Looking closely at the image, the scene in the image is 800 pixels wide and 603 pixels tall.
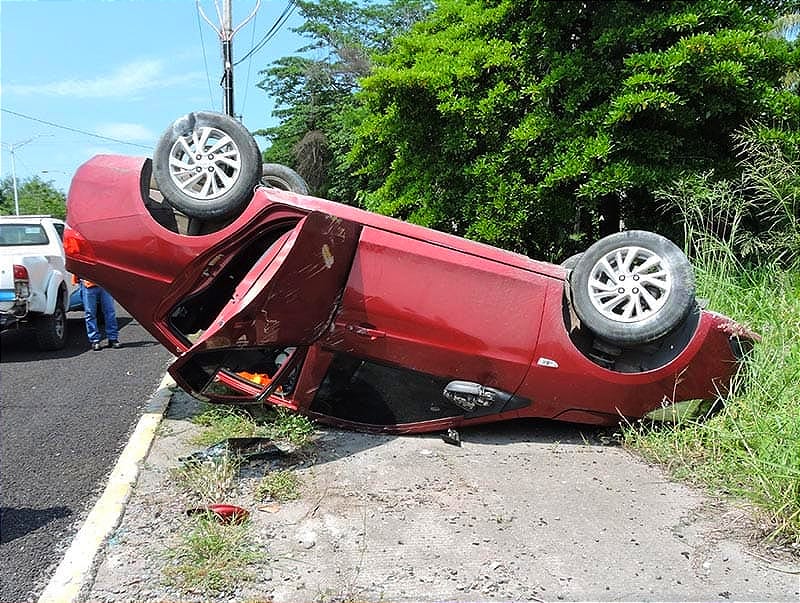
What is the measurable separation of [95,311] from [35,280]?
29.9 inches

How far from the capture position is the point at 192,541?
10.1ft

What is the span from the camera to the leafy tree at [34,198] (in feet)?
170

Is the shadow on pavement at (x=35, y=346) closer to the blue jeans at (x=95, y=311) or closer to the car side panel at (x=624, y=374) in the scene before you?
the blue jeans at (x=95, y=311)

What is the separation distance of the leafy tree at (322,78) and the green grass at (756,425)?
2071 cm

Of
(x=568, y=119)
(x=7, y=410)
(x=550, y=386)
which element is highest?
(x=568, y=119)

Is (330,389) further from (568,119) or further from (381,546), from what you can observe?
(568,119)

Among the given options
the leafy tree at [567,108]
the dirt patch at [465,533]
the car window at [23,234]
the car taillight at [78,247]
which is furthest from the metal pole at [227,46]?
the dirt patch at [465,533]

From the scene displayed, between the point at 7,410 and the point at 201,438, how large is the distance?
7.25 feet

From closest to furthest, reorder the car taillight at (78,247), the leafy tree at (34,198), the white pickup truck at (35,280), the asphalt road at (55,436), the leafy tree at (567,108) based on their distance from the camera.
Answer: the asphalt road at (55,436) < the car taillight at (78,247) < the leafy tree at (567,108) < the white pickup truck at (35,280) < the leafy tree at (34,198)

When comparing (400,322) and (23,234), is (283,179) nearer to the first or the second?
(400,322)

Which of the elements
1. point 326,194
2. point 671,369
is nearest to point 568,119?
point 671,369

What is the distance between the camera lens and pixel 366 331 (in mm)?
4379

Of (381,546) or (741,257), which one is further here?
(741,257)

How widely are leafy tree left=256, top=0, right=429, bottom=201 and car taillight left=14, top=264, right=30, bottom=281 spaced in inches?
699
